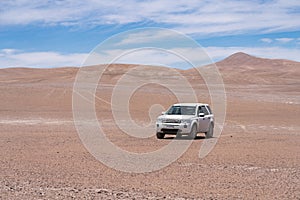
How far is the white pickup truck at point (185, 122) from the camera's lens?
21.7 meters

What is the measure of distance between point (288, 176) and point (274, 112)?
30.8m

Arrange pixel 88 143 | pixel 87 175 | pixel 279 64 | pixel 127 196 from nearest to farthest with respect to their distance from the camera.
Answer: pixel 127 196
pixel 87 175
pixel 88 143
pixel 279 64

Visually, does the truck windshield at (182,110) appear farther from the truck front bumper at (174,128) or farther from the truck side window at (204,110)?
the truck front bumper at (174,128)

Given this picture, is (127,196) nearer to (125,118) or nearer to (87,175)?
(87,175)

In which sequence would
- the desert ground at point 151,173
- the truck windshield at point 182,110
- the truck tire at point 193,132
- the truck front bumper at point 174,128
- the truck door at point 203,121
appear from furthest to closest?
1. the truck windshield at point 182,110
2. the truck door at point 203,121
3. the truck tire at point 193,132
4. the truck front bumper at point 174,128
5. the desert ground at point 151,173

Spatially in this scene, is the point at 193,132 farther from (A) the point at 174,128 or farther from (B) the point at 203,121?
(B) the point at 203,121

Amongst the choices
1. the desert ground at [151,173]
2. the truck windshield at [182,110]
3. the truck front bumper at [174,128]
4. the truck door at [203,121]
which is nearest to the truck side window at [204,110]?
the truck door at [203,121]

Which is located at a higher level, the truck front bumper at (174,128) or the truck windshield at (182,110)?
the truck windshield at (182,110)

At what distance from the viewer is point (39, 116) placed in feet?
120

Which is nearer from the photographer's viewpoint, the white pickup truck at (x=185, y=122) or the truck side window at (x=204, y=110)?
the white pickup truck at (x=185, y=122)

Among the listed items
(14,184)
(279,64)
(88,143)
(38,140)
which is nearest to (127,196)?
(14,184)

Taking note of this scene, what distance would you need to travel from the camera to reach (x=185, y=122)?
21.7 meters

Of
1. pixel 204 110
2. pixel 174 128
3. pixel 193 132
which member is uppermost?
pixel 204 110

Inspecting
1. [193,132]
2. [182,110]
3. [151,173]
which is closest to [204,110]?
[182,110]
